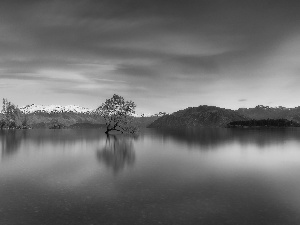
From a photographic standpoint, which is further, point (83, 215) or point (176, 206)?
point (176, 206)

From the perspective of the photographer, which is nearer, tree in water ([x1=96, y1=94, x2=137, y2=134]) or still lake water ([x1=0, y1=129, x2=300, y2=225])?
still lake water ([x1=0, y1=129, x2=300, y2=225])

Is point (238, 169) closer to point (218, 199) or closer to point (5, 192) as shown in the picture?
point (218, 199)

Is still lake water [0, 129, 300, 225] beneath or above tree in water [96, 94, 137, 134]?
beneath

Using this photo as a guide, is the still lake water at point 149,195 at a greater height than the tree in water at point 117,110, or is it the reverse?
the tree in water at point 117,110

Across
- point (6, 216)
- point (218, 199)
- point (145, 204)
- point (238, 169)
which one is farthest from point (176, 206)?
point (238, 169)

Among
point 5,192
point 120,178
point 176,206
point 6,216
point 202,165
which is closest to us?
point 6,216

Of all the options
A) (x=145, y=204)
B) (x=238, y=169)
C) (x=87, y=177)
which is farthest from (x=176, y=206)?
(x=238, y=169)

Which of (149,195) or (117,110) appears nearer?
(149,195)

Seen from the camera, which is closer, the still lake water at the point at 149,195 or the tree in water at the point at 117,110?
the still lake water at the point at 149,195

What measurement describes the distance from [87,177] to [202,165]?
24891 mm

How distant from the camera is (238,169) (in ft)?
174

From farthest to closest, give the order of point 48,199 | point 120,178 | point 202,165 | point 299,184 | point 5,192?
point 202,165, point 120,178, point 299,184, point 5,192, point 48,199

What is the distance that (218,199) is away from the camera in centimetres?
3156

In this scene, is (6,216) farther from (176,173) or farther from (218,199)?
(176,173)
